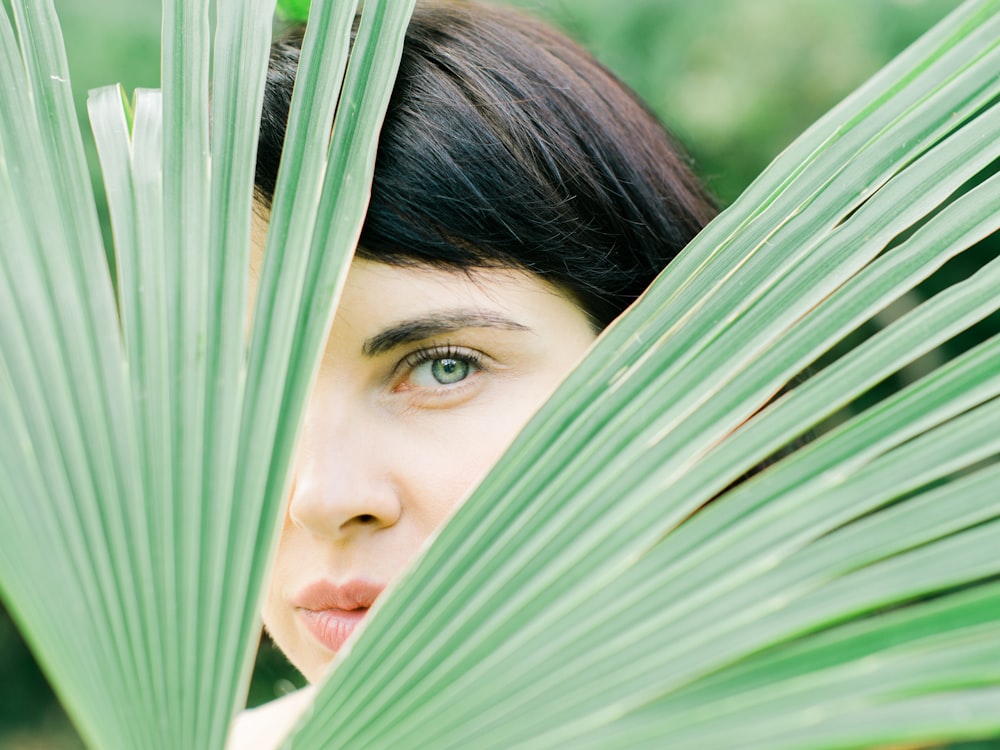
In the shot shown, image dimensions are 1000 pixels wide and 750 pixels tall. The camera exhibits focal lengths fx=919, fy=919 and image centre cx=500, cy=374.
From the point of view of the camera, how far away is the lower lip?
2.85 feet

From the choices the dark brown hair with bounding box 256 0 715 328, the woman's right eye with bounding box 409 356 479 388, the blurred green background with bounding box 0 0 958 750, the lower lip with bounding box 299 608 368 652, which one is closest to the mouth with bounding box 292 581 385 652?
the lower lip with bounding box 299 608 368 652

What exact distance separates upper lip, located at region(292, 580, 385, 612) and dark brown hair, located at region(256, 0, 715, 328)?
30cm

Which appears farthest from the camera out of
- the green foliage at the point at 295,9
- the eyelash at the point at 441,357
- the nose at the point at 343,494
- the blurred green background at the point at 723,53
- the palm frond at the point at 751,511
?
the blurred green background at the point at 723,53

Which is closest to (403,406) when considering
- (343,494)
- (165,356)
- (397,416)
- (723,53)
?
(397,416)

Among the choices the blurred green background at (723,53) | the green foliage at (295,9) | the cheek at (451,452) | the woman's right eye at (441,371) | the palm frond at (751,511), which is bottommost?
the palm frond at (751,511)

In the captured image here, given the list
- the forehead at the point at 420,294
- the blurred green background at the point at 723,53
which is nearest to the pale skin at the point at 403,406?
the forehead at the point at 420,294

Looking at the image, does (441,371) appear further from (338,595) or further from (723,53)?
(723,53)

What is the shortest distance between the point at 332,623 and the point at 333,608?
0.02 meters

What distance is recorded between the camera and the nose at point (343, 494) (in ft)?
2.52

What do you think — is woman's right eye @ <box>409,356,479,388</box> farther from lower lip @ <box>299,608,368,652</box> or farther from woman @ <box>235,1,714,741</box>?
lower lip @ <box>299,608,368,652</box>

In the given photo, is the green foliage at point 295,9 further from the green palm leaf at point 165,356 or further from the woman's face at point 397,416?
the green palm leaf at point 165,356

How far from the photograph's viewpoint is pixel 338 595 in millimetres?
846

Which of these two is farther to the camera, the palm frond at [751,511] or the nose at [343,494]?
the nose at [343,494]

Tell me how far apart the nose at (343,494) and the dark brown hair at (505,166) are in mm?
187
